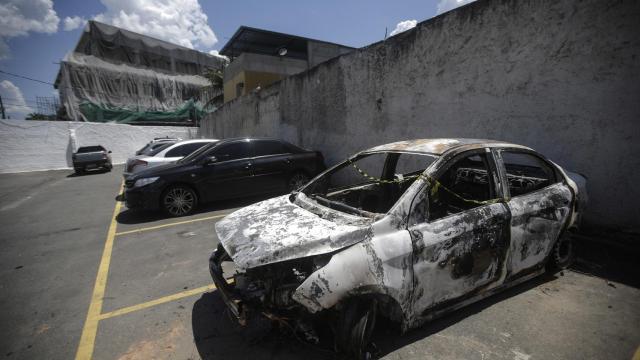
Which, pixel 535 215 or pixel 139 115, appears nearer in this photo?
pixel 535 215

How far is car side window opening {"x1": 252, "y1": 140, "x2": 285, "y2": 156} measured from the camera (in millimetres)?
6770

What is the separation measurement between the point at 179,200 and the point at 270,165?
79.3 inches

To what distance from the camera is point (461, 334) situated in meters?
2.40

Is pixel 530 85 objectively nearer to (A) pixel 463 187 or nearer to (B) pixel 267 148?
(A) pixel 463 187

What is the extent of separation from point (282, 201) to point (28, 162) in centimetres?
2229

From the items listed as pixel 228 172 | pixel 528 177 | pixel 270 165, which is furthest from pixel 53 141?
pixel 528 177

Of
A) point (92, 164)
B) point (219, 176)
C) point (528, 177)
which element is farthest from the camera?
point (92, 164)

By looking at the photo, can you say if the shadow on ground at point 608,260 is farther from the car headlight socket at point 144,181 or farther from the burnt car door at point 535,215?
the car headlight socket at point 144,181

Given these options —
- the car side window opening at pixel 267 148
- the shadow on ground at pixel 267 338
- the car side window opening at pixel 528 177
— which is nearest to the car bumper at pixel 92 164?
the car side window opening at pixel 267 148

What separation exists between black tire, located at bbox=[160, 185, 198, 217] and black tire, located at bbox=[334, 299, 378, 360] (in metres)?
5.06

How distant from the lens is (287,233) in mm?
2236

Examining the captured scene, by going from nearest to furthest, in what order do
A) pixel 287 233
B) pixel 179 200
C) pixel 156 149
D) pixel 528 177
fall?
pixel 287 233 → pixel 528 177 → pixel 179 200 → pixel 156 149

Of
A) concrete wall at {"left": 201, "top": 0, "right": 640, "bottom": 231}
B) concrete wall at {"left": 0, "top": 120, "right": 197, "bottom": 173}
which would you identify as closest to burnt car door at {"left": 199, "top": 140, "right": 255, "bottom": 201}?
concrete wall at {"left": 201, "top": 0, "right": 640, "bottom": 231}

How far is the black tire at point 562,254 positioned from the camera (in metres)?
3.14
